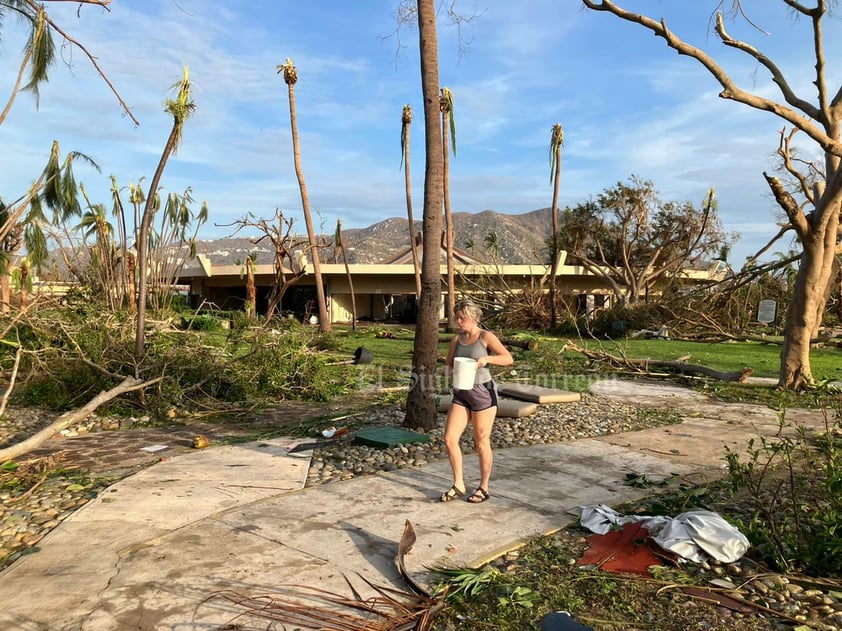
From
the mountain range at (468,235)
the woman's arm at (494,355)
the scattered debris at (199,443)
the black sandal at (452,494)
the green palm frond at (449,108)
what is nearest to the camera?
the woman's arm at (494,355)

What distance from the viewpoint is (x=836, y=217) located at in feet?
32.3

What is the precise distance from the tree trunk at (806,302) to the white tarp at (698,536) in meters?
7.52

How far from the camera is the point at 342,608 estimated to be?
10.4ft

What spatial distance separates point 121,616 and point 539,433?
4.99 m

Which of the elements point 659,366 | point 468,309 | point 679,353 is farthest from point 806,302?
point 468,309

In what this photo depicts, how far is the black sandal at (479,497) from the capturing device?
478cm

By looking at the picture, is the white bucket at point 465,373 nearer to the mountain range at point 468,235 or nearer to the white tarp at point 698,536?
the white tarp at point 698,536

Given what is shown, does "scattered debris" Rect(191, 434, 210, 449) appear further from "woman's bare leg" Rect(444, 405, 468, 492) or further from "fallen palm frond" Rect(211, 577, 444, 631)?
"fallen palm frond" Rect(211, 577, 444, 631)

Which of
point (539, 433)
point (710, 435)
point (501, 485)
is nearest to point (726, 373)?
point (710, 435)

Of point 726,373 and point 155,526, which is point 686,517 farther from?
point 726,373

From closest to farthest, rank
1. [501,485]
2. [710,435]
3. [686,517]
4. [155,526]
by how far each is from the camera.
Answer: [686,517] → [155,526] → [501,485] → [710,435]

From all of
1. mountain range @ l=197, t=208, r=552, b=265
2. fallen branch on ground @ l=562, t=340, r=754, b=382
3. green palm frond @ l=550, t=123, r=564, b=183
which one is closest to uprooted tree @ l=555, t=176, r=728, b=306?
green palm frond @ l=550, t=123, r=564, b=183

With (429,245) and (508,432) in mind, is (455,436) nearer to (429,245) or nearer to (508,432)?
(508,432)

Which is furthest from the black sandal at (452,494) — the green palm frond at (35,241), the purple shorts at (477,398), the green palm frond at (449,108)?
the green palm frond at (449,108)
